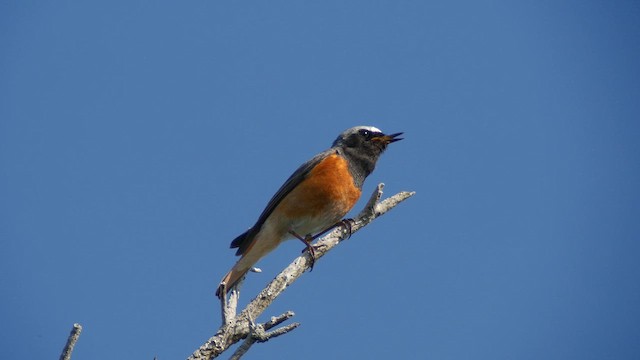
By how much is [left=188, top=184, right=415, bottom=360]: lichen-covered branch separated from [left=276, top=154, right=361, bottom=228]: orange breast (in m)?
0.90

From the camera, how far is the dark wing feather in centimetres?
879

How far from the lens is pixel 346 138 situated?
9.95 m

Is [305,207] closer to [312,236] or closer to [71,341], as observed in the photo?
[312,236]

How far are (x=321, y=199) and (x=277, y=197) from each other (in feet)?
2.38

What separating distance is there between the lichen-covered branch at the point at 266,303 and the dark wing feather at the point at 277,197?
1.46 metres

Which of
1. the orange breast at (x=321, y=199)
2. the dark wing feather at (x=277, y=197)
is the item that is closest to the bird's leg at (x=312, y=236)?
the orange breast at (x=321, y=199)

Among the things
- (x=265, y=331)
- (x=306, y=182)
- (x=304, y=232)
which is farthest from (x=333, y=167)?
(x=265, y=331)

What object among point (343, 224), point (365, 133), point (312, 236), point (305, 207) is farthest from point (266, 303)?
point (365, 133)

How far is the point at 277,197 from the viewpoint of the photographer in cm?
906

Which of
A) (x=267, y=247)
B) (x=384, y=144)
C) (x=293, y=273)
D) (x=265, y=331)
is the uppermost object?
(x=384, y=144)

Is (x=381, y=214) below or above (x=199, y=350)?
above

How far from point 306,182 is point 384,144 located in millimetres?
1605

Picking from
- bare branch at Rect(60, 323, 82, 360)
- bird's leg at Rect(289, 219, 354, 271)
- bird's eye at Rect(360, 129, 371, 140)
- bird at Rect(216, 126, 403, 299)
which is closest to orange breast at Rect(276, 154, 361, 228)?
bird at Rect(216, 126, 403, 299)

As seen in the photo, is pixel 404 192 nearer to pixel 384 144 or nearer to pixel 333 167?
pixel 333 167
